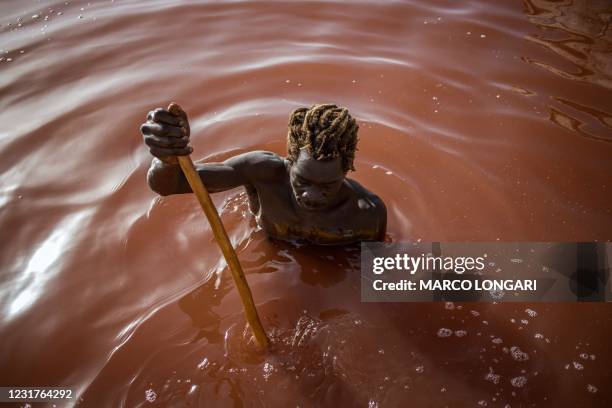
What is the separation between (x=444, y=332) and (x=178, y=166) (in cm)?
148

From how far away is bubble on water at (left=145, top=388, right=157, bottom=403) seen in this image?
6.79 feet

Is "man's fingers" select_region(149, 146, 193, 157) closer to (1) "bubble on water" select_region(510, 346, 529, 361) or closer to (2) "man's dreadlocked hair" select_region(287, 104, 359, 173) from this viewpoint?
(2) "man's dreadlocked hair" select_region(287, 104, 359, 173)

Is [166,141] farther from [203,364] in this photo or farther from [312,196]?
[203,364]

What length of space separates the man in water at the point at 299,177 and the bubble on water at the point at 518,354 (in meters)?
0.83

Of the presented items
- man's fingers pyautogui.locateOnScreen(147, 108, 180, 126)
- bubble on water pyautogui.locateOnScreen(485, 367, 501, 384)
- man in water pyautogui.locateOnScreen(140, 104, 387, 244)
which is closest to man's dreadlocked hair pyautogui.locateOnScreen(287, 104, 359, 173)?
man in water pyautogui.locateOnScreen(140, 104, 387, 244)

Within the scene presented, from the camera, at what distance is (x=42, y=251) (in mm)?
2719

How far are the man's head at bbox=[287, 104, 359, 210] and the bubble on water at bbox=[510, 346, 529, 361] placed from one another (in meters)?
1.15

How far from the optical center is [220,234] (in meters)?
1.79

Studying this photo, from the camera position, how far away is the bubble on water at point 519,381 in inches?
84.8

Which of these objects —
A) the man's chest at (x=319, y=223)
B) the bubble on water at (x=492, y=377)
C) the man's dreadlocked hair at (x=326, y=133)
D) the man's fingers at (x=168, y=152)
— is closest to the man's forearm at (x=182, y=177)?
the man's fingers at (x=168, y=152)

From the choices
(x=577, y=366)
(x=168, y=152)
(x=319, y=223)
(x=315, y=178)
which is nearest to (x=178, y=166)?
(x=168, y=152)

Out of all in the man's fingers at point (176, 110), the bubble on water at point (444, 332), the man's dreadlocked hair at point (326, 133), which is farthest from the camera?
the bubble on water at point (444, 332)

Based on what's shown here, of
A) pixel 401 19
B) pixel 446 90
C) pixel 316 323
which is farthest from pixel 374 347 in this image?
pixel 401 19

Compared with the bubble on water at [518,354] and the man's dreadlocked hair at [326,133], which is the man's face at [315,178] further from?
the bubble on water at [518,354]
